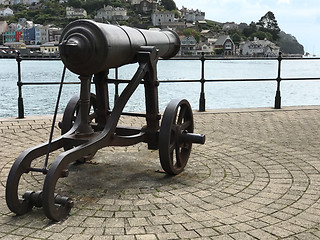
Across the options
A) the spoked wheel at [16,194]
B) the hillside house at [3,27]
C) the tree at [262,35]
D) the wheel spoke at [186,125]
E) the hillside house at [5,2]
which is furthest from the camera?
the hillside house at [5,2]

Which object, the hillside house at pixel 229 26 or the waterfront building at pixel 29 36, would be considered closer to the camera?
the waterfront building at pixel 29 36

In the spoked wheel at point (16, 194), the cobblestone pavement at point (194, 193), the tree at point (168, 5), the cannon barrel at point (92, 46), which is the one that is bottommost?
the cobblestone pavement at point (194, 193)

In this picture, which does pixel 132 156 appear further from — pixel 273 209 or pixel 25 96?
pixel 25 96

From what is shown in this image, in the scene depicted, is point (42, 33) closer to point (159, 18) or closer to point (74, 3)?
point (74, 3)

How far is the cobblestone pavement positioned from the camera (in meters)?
3.06

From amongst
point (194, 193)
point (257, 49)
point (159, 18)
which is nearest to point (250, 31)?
point (257, 49)

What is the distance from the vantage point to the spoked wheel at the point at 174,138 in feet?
13.6

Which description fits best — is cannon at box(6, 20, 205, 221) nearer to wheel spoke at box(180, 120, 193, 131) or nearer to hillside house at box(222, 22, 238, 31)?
wheel spoke at box(180, 120, 193, 131)

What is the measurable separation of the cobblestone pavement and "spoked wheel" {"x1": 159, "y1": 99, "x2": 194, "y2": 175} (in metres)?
0.13

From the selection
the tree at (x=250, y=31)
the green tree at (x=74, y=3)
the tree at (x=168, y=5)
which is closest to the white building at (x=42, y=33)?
the green tree at (x=74, y=3)

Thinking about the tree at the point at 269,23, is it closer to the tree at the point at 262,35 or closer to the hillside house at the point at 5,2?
the tree at the point at 262,35

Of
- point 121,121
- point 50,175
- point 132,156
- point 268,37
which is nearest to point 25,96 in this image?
point 121,121

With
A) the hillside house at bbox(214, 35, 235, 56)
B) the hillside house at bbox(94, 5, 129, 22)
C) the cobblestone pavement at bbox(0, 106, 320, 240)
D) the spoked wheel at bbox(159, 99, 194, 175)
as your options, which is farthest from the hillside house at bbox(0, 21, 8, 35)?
the spoked wheel at bbox(159, 99, 194, 175)

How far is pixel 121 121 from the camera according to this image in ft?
23.9
